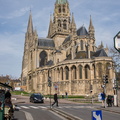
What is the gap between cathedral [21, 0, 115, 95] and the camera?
5159cm

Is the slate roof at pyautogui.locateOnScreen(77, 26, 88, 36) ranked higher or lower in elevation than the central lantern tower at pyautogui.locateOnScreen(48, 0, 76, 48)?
lower

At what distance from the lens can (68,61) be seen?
2147 inches

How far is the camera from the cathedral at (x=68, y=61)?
51594mm

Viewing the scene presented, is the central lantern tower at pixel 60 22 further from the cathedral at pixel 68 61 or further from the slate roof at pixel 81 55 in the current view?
the slate roof at pixel 81 55

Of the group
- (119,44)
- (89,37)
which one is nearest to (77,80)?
(89,37)

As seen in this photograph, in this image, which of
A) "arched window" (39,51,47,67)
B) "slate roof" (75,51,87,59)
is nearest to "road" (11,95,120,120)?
"slate roof" (75,51,87,59)

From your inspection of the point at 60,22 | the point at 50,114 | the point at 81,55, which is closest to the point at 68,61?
the point at 81,55

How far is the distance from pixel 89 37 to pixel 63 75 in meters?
16.8

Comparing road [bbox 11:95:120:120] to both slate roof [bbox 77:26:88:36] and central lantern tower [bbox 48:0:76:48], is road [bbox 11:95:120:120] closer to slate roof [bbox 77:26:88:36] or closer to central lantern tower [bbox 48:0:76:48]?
Answer: slate roof [bbox 77:26:88:36]

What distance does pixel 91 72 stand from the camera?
52.6m

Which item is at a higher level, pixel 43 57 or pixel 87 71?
pixel 43 57

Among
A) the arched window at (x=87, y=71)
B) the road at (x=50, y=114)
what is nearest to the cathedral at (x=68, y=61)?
the arched window at (x=87, y=71)

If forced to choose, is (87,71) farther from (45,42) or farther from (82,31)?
(45,42)

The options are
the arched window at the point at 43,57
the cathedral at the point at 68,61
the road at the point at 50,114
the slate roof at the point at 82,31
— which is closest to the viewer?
the road at the point at 50,114
